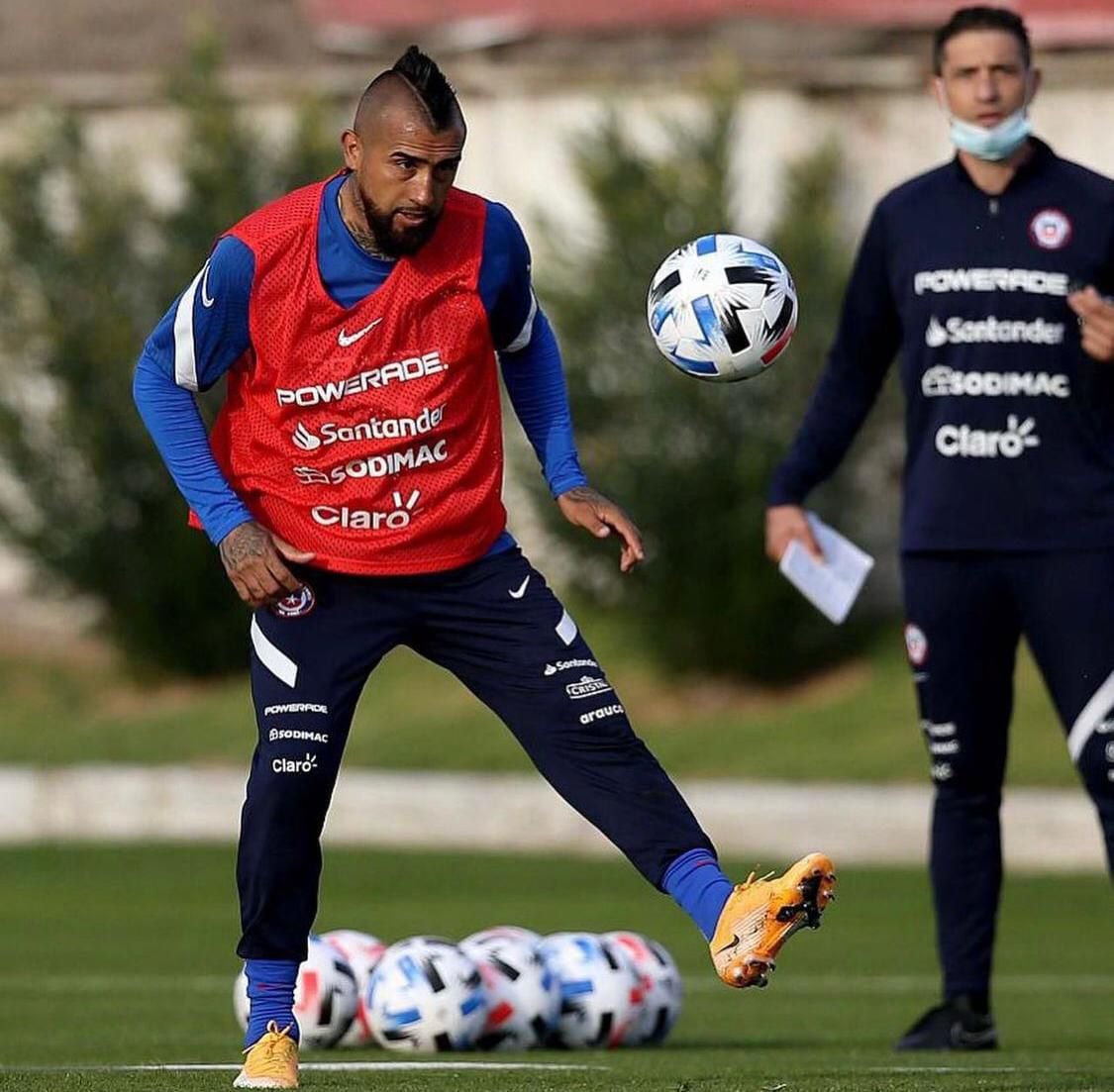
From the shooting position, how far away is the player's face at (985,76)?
852 centimetres

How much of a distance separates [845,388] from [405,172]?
2.61 metres

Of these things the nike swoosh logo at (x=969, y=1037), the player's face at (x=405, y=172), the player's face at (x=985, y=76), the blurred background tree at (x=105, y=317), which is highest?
the blurred background tree at (x=105, y=317)

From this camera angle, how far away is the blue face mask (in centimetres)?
855

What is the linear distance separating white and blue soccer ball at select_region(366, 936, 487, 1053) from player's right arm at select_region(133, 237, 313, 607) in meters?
2.04

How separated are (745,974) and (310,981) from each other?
248cm

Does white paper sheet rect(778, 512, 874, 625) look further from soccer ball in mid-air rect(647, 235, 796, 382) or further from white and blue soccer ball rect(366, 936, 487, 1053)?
white and blue soccer ball rect(366, 936, 487, 1053)

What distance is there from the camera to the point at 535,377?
7.34 metres

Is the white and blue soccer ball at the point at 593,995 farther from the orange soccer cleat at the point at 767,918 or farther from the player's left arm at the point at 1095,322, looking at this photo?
the player's left arm at the point at 1095,322

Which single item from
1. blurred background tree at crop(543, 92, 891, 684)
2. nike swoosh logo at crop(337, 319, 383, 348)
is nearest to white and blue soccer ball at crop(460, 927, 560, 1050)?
nike swoosh logo at crop(337, 319, 383, 348)

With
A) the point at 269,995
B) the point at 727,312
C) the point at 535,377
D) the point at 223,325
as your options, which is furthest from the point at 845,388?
the point at 269,995

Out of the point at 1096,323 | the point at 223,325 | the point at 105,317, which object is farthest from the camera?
the point at 105,317

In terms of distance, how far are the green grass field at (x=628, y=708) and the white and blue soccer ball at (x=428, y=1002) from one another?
12.4 m

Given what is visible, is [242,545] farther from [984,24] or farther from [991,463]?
[984,24]

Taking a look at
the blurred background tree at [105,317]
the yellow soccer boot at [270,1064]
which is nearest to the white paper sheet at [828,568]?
the yellow soccer boot at [270,1064]
